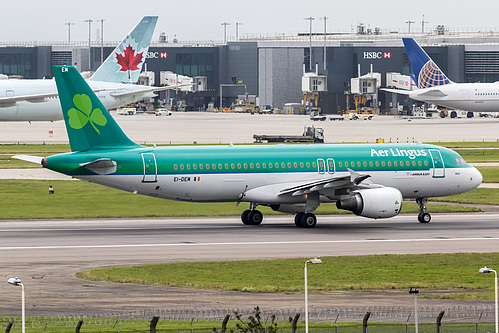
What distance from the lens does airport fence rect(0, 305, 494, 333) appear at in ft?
89.0

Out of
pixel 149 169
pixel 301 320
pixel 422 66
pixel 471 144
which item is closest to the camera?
pixel 301 320

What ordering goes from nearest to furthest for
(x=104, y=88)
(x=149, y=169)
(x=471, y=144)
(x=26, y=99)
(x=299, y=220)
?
(x=149, y=169) < (x=299, y=220) < (x=26, y=99) < (x=104, y=88) < (x=471, y=144)

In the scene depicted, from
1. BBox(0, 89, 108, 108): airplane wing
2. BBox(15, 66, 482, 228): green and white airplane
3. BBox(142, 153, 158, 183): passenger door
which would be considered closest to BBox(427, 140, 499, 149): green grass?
BBox(0, 89, 108, 108): airplane wing

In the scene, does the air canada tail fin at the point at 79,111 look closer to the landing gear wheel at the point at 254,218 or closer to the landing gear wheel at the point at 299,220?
the landing gear wheel at the point at 254,218

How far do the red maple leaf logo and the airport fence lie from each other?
266ft

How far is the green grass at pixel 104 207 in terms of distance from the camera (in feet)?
182

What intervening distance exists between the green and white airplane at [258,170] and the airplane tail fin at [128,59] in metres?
60.2

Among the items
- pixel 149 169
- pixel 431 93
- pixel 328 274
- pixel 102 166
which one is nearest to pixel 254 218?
pixel 149 169

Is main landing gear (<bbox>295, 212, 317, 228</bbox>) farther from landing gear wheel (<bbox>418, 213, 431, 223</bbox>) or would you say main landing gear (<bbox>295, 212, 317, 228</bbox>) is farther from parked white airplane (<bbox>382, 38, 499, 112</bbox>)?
parked white airplane (<bbox>382, 38, 499, 112</bbox>)

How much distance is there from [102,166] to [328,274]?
15065 mm

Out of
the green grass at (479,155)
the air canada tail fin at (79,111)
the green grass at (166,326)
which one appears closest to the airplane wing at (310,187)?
the air canada tail fin at (79,111)

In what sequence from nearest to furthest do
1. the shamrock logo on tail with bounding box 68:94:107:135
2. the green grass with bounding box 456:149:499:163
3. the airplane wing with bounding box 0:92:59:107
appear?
the shamrock logo on tail with bounding box 68:94:107:135
the green grass with bounding box 456:149:499:163
the airplane wing with bounding box 0:92:59:107

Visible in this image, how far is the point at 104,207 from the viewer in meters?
57.3

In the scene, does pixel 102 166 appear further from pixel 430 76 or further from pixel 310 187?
pixel 430 76
